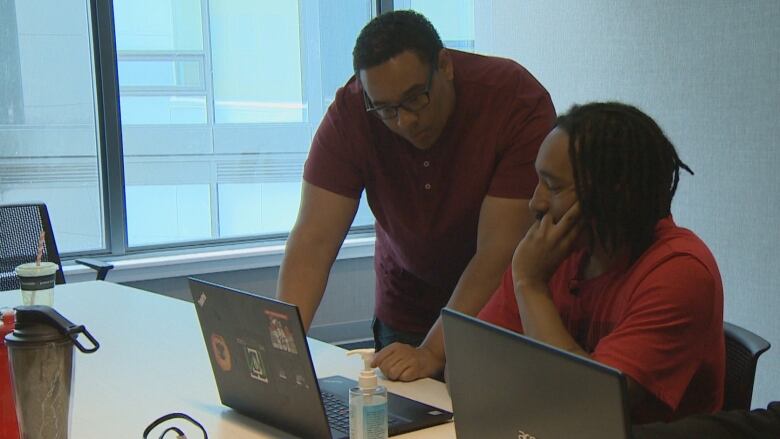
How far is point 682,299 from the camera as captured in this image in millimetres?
1354

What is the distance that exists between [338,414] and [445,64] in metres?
0.86

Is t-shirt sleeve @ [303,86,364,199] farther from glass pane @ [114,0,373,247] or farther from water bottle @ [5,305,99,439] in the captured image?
glass pane @ [114,0,373,247]

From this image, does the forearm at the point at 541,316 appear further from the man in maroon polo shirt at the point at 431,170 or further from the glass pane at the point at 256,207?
the glass pane at the point at 256,207

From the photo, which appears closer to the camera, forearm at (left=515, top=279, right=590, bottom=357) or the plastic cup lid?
forearm at (left=515, top=279, right=590, bottom=357)

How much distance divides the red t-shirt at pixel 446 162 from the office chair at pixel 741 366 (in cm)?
57

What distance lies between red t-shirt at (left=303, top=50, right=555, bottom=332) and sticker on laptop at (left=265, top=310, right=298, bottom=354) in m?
0.77

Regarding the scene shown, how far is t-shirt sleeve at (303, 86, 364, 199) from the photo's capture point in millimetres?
2127

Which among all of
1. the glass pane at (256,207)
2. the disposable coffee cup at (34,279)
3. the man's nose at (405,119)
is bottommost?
the glass pane at (256,207)

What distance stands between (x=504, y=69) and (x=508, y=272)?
590 millimetres

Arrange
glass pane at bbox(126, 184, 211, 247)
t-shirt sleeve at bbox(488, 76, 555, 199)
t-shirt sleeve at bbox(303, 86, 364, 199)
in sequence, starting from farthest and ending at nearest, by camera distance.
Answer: glass pane at bbox(126, 184, 211, 247) → t-shirt sleeve at bbox(303, 86, 364, 199) → t-shirt sleeve at bbox(488, 76, 555, 199)

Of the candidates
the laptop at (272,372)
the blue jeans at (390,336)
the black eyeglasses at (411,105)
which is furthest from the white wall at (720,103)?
the laptop at (272,372)

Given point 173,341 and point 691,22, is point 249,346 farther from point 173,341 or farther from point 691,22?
point 691,22

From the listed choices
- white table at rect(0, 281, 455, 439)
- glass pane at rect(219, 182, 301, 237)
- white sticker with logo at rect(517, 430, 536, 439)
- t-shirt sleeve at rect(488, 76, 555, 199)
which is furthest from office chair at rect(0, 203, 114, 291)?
white sticker with logo at rect(517, 430, 536, 439)

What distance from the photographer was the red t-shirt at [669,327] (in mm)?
1340
